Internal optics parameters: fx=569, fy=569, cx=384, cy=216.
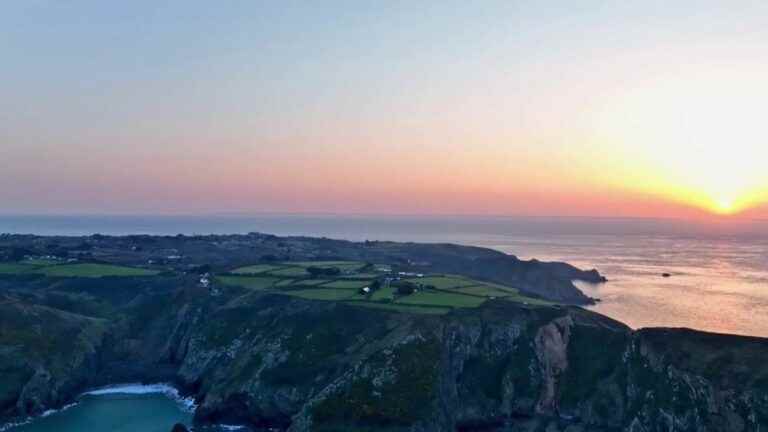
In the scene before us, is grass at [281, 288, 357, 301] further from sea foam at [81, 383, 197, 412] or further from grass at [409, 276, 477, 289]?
sea foam at [81, 383, 197, 412]

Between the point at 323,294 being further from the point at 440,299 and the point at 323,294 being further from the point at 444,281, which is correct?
the point at 444,281

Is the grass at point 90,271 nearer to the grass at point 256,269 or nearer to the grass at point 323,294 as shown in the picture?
the grass at point 256,269

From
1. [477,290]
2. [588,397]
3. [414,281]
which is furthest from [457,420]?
[414,281]

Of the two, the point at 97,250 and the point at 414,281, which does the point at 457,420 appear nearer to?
the point at 414,281

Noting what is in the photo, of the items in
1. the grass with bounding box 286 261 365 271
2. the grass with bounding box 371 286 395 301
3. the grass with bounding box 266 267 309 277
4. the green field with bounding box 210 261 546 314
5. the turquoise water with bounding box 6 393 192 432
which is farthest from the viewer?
the grass with bounding box 286 261 365 271

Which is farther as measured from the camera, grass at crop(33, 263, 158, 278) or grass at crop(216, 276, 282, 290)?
grass at crop(33, 263, 158, 278)

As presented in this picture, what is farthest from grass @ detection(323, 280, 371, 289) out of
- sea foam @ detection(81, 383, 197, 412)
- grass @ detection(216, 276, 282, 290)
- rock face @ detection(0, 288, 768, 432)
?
sea foam @ detection(81, 383, 197, 412)

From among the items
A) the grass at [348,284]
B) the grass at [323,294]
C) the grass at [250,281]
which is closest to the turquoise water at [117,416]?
the grass at [323,294]
